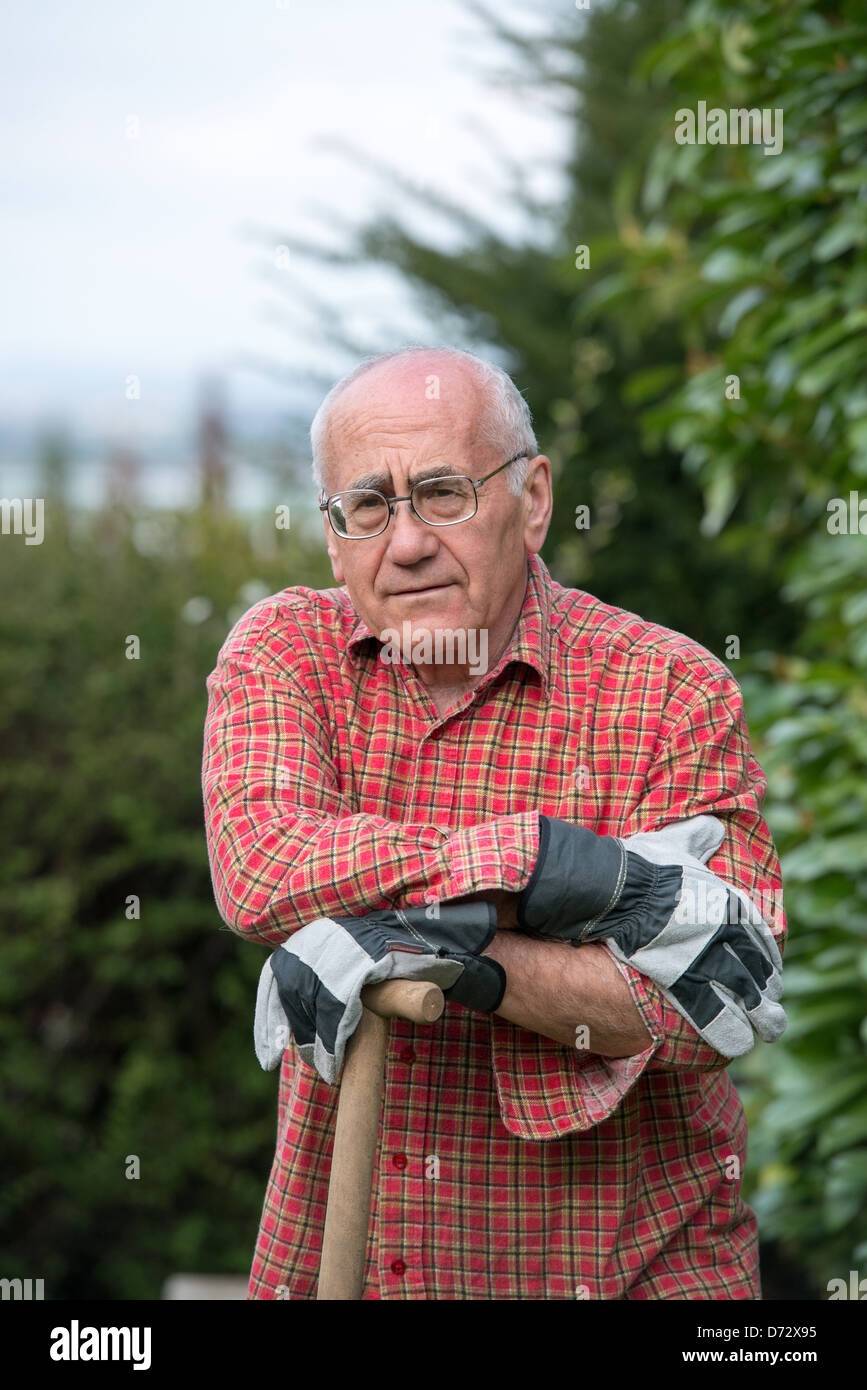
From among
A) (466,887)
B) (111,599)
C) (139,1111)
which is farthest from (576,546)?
(466,887)

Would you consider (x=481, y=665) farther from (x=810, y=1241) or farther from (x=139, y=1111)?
(x=139, y=1111)

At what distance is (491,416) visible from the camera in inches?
69.6

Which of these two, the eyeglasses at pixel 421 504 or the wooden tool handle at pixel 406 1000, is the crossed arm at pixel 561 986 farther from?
the eyeglasses at pixel 421 504

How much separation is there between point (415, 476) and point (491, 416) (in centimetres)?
12

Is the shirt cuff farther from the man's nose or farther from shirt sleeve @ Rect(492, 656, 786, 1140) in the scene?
the man's nose

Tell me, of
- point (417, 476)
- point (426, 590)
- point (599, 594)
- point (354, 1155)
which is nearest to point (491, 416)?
point (417, 476)

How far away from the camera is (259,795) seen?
1.72 m

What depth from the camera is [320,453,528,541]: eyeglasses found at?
1745 mm

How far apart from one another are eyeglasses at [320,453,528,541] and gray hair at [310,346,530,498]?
0.04m

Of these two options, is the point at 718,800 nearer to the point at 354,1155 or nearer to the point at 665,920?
the point at 665,920

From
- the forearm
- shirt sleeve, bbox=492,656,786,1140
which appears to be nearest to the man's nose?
shirt sleeve, bbox=492,656,786,1140

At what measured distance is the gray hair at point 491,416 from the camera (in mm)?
1775

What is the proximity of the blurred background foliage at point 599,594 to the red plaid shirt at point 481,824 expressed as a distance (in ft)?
3.25

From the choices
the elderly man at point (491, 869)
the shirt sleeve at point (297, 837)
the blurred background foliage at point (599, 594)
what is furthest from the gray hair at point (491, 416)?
the blurred background foliage at point (599, 594)
